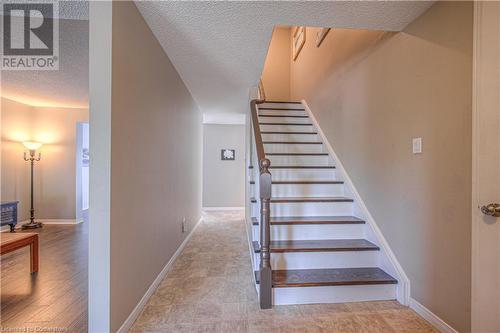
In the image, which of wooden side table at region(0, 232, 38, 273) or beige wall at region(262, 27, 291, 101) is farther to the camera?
beige wall at region(262, 27, 291, 101)

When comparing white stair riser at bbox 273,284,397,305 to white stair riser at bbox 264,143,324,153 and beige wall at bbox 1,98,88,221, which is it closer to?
white stair riser at bbox 264,143,324,153

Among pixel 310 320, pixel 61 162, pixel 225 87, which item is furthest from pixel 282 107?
pixel 61 162

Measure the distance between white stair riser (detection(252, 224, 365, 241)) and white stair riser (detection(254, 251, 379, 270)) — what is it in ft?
0.81

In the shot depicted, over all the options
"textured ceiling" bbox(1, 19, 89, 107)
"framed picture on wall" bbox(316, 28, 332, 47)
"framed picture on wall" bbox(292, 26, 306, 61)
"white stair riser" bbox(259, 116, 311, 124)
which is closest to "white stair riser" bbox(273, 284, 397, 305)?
"textured ceiling" bbox(1, 19, 89, 107)

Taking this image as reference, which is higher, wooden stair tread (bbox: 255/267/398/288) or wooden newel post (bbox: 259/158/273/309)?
wooden newel post (bbox: 259/158/273/309)

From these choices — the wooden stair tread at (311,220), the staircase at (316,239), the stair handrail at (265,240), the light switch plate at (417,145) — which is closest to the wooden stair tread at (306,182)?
the staircase at (316,239)

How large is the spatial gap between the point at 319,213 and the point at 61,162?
4.88 meters

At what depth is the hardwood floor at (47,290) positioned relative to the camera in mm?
1743

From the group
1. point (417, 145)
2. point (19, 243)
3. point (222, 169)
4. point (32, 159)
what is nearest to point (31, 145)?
point (32, 159)

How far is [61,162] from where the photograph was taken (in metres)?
4.83

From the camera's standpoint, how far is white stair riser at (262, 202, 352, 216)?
8.68 feet

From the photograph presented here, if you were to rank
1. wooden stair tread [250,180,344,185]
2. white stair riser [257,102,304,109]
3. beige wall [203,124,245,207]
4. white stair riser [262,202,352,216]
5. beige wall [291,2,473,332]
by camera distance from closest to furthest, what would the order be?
beige wall [291,2,473,332] < white stair riser [262,202,352,216] < wooden stair tread [250,180,344,185] < white stair riser [257,102,304,109] < beige wall [203,124,245,207]

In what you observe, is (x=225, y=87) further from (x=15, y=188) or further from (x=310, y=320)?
(x=15, y=188)

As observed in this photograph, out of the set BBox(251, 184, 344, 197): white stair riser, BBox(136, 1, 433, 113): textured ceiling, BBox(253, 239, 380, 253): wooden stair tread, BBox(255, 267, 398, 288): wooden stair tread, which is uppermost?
BBox(136, 1, 433, 113): textured ceiling
